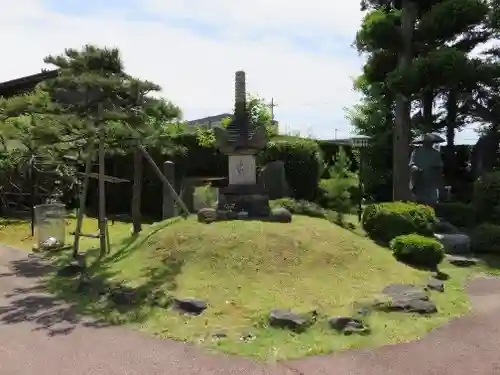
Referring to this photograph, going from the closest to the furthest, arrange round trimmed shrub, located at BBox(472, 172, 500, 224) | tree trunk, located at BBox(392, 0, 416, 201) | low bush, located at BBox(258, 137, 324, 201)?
round trimmed shrub, located at BBox(472, 172, 500, 224)
tree trunk, located at BBox(392, 0, 416, 201)
low bush, located at BBox(258, 137, 324, 201)

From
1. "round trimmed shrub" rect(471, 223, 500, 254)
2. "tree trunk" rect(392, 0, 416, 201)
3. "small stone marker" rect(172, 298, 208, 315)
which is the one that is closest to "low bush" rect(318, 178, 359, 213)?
"tree trunk" rect(392, 0, 416, 201)

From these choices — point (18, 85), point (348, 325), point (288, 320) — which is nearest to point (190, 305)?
point (288, 320)

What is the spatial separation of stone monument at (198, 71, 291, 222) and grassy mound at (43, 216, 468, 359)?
0.81 meters

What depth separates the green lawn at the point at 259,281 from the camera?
5445 millimetres

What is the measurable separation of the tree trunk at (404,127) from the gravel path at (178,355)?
29.7 ft

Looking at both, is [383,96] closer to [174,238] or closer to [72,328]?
[174,238]

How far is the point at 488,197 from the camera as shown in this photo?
40.7ft

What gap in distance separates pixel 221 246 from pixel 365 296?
A: 2.39 m

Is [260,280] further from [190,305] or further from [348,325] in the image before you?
[348,325]

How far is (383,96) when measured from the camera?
1875 cm

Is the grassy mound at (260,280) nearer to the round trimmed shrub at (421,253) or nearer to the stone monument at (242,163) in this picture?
the round trimmed shrub at (421,253)

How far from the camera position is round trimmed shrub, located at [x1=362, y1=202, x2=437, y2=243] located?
34.0 ft

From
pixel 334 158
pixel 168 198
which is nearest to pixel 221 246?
pixel 168 198

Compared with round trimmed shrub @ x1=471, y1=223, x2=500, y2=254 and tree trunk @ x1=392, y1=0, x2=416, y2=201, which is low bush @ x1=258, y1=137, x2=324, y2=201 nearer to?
tree trunk @ x1=392, y1=0, x2=416, y2=201
